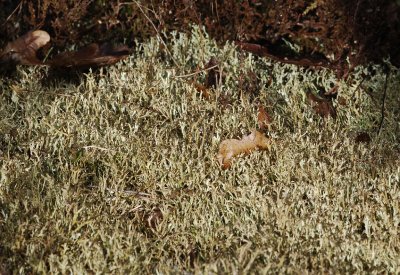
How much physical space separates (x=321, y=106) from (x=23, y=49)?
1.69 meters

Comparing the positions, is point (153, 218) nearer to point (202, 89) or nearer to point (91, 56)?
point (202, 89)

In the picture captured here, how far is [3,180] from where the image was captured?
3.28 metres

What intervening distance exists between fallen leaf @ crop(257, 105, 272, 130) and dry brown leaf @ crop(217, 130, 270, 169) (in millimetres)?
157

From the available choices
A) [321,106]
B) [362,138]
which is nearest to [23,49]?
[321,106]

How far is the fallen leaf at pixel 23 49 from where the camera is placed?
4.49 meters

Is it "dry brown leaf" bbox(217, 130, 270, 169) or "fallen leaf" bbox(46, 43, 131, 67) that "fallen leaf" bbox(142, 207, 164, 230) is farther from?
"fallen leaf" bbox(46, 43, 131, 67)

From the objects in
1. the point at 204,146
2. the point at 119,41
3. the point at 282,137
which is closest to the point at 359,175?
the point at 282,137

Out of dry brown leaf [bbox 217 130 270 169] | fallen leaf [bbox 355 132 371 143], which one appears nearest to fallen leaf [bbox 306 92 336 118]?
fallen leaf [bbox 355 132 371 143]

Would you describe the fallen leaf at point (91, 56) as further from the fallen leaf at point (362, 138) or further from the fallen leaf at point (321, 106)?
the fallen leaf at point (362, 138)

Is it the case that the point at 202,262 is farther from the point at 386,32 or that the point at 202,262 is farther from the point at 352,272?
the point at 386,32

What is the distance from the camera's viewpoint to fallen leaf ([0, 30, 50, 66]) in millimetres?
4488

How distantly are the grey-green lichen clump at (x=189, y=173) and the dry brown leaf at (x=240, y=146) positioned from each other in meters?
0.05

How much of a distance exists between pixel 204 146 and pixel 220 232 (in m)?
0.71

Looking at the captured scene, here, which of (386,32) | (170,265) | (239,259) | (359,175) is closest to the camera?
(239,259)
